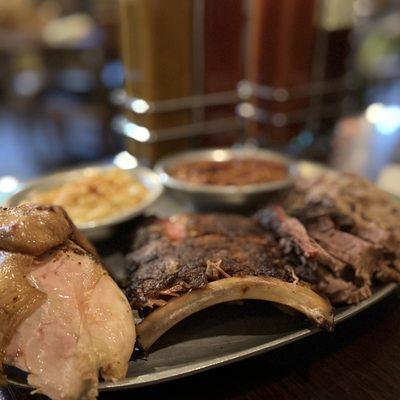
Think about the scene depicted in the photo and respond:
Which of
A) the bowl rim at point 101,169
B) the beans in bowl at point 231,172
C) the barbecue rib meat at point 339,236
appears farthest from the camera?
the beans in bowl at point 231,172

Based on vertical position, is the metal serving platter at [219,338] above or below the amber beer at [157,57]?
below

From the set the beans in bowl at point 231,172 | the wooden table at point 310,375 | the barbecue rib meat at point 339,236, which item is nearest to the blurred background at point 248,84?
the beans in bowl at point 231,172

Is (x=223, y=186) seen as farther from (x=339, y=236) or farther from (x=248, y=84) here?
(x=248, y=84)

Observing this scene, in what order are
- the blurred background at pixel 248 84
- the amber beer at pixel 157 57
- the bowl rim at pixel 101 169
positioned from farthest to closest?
1. the blurred background at pixel 248 84
2. the amber beer at pixel 157 57
3. the bowl rim at pixel 101 169

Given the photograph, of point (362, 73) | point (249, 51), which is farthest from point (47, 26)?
point (249, 51)

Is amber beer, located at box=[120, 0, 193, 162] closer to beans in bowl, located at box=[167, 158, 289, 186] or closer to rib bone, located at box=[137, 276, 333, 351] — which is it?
beans in bowl, located at box=[167, 158, 289, 186]

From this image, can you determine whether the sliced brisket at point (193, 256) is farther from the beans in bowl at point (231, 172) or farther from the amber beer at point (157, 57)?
the amber beer at point (157, 57)
